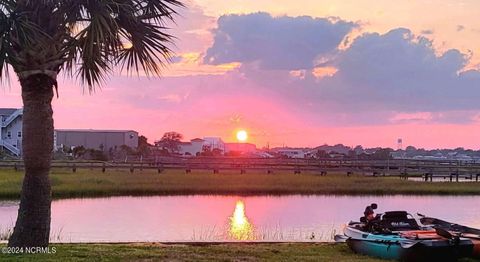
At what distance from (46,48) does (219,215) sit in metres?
17.9

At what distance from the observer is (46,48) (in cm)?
1017

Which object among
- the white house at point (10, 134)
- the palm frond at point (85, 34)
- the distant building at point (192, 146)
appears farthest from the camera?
the distant building at point (192, 146)

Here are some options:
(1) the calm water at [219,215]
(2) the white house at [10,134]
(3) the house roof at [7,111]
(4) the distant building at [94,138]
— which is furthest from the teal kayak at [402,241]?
(4) the distant building at [94,138]

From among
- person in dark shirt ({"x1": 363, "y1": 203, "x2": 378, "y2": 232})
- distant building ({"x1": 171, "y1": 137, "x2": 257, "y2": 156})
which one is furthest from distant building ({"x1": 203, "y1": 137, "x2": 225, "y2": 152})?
person in dark shirt ({"x1": 363, "y1": 203, "x2": 378, "y2": 232})

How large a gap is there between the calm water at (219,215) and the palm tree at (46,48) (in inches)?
221

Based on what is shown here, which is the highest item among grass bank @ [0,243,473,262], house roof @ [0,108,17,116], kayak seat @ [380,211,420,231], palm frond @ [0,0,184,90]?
house roof @ [0,108,17,116]

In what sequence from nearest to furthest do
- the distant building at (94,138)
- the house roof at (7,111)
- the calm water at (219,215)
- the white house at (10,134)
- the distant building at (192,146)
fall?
the calm water at (219,215) → the white house at (10,134) → the house roof at (7,111) → the distant building at (94,138) → the distant building at (192,146)

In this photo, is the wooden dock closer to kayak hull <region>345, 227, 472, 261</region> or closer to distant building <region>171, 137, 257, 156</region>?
kayak hull <region>345, 227, 472, 261</region>

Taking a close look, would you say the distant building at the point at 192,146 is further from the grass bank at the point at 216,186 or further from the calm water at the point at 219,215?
the calm water at the point at 219,215

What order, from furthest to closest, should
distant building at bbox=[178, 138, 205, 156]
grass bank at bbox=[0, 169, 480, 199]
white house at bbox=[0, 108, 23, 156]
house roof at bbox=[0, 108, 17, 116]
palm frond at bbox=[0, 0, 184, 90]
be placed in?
1. distant building at bbox=[178, 138, 205, 156]
2. house roof at bbox=[0, 108, 17, 116]
3. white house at bbox=[0, 108, 23, 156]
4. grass bank at bbox=[0, 169, 480, 199]
5. palm frond at bbox=[0, 0, 184, 90]

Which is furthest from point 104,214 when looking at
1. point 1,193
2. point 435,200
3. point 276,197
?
point 435,200

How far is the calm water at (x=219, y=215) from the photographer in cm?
1909

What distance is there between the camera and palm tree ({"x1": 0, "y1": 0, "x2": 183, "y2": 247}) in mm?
9609

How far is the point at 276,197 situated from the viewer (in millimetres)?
37000
